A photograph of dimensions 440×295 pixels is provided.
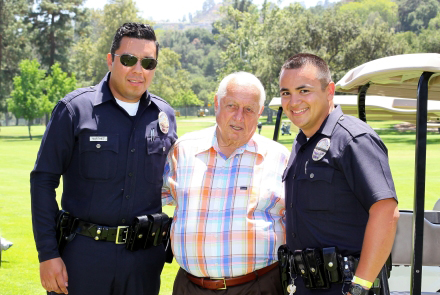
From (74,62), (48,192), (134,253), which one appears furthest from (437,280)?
(74,62)

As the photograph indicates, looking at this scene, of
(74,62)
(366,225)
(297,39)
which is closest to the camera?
(366,225)

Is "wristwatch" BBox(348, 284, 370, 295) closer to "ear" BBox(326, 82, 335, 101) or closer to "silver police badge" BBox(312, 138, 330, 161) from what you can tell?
"silver police badge" BBox(312, 138, 330, 161)

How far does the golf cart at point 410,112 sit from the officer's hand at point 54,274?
1.93m

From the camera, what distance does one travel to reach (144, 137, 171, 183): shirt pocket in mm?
3326

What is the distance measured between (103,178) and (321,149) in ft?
4.39

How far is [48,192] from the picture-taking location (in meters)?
3.18

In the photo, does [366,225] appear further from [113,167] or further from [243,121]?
[113,167]

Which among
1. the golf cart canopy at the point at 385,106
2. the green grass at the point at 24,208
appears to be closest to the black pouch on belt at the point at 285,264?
the golf cart canopy at the point at 385,106

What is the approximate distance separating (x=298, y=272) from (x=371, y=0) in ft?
531

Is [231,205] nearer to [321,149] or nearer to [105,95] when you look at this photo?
[321,149]

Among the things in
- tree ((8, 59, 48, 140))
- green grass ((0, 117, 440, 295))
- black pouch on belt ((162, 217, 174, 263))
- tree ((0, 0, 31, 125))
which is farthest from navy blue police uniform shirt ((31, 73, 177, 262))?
tree ((0, 0, 31, 125))

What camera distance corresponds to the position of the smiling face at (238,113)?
3.22 m

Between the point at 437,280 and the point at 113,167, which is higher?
the point at 113,167

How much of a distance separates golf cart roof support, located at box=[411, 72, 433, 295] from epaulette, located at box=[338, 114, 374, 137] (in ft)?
0.99
